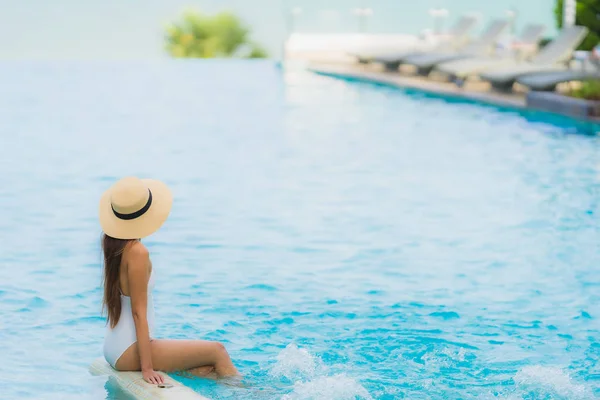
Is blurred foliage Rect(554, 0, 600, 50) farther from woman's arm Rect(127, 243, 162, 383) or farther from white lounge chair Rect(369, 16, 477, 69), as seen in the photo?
woman's arm Rect(127, 243, 162, 383)

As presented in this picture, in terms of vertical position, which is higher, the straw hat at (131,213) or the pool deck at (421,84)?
the straw hat at (131,213)

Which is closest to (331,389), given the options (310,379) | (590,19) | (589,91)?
(310,379)

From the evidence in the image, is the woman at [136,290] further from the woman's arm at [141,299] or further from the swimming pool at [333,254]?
the swimming pool at [333,254]

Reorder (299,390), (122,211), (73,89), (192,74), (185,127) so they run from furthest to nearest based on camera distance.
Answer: (192,74)
(73,89)
(185,127)
(299,390)
(122,211)

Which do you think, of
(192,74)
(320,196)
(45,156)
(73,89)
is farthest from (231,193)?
(192,74)

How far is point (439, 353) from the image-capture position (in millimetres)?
5211

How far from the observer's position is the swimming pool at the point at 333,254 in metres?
5.02

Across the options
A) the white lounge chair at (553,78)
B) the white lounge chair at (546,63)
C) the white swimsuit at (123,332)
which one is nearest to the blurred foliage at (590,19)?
the white lounge chair at (546,63)

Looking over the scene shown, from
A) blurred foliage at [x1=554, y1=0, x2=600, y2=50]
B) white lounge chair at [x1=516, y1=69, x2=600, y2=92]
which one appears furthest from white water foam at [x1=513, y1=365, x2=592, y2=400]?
blurred foliage at [x1=554, y1=0, x2=600, y2=50]

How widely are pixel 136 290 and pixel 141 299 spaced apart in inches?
1.7

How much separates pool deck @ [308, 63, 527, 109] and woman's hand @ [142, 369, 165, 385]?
11.8 metres

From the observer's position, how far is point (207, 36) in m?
42.3

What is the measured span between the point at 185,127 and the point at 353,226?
7.12 meters

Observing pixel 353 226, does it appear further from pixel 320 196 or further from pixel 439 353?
pixel 439 353
